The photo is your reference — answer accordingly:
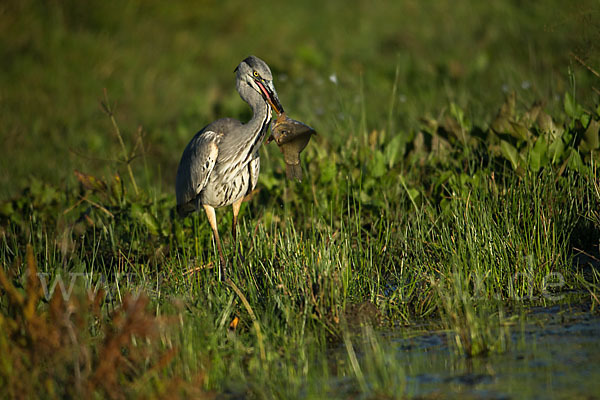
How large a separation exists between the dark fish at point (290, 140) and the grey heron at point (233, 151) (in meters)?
0.23

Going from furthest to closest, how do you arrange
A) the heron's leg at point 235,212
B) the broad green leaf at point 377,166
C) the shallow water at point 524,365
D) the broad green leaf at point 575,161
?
the broad green leaf at point 377,166 < the heron's leg at point 235,212 < the broad green leaf at point 575,161 < the shallow water at point 524,365

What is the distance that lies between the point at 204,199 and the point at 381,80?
5.19 m

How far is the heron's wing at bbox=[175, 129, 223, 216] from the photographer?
5.09 m

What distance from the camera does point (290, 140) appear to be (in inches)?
180

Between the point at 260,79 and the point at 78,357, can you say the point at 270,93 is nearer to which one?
the point at 260,79

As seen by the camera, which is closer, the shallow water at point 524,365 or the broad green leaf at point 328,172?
the shallow water at point 524,365

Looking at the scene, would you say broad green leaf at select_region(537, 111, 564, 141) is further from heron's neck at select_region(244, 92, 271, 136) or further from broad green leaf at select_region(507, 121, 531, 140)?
heron's neck at select_region(244, 92, 271, 136)

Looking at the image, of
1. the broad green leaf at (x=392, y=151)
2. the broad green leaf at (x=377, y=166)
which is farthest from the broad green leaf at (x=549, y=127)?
the broad green leaf at (x=377, y=166)

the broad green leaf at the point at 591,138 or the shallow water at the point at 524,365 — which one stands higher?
the broad green leaf at the point at 591,138

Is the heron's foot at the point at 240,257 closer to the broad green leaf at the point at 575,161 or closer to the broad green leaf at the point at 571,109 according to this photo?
the broad green leaf at the point at 575,161

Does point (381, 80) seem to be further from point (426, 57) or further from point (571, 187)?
point (571, 187)

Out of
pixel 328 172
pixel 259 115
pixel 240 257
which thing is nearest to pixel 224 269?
pixel 240 257

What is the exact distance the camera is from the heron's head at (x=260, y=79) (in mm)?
4887

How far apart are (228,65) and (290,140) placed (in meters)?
7.43
